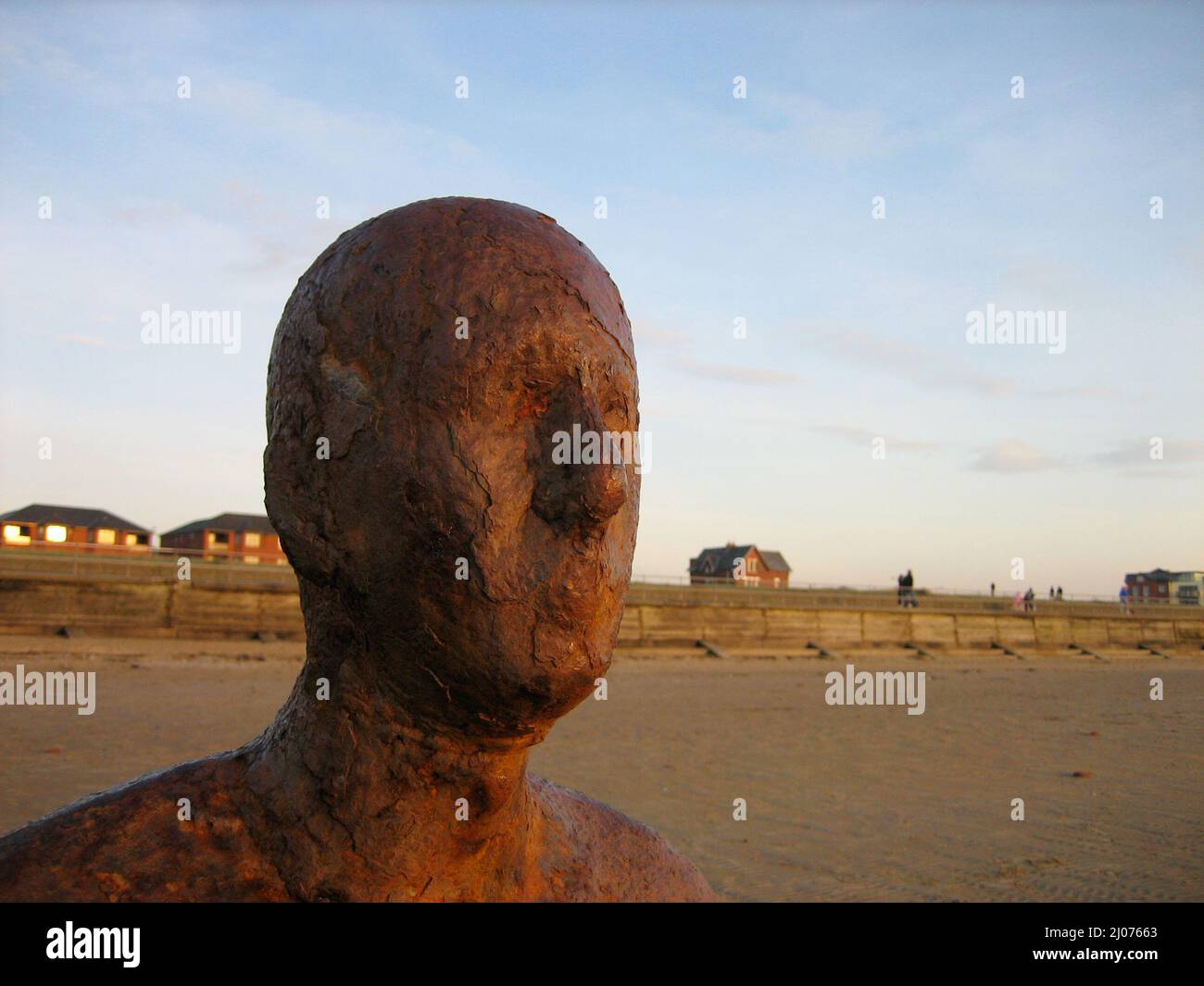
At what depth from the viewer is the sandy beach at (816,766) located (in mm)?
7461

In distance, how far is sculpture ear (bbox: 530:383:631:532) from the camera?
2.05 m

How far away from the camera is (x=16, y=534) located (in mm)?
29125

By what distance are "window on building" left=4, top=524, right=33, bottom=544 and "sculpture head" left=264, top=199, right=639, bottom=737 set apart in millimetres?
18269

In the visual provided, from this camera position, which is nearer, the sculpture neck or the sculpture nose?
the sculpture nose

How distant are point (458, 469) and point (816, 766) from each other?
10.4 metres

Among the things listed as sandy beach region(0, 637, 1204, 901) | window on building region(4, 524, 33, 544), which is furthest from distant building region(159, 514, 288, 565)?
sandy beach region(0, 637, 1204, 901)

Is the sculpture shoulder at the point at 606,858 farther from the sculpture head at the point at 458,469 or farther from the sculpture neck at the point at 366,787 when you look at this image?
the sculpture head at the point at 458,469

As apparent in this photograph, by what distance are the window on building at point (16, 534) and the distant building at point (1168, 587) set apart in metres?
36.4

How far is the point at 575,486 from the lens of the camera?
206cm

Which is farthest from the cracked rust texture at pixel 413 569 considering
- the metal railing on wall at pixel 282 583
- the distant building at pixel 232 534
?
the distant building at pixel 232 534

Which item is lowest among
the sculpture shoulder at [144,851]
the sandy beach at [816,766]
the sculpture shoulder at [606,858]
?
the sandy beach at [816,766]

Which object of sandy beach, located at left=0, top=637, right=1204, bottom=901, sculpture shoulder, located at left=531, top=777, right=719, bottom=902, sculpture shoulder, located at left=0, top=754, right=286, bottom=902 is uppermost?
sculpture shoulder, located at left=0, top=754, right=286, bottom=902

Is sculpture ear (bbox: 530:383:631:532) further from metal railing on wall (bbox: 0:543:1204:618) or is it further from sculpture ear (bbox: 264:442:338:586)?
metal railing on wall (bbox: 0:543:1204:618)

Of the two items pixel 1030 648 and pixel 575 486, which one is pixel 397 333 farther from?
pixel 1030 648
